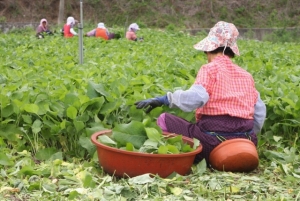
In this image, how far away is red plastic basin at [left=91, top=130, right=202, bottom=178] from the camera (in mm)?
3324

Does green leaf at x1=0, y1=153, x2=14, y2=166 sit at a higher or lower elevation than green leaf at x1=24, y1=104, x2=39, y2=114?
lower

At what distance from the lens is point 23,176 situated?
135 inches

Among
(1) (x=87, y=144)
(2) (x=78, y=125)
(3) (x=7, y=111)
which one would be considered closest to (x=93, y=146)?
(1) (x=87, y=144)

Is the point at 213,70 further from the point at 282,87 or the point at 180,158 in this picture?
the point at 282,87

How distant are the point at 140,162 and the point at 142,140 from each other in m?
0.24

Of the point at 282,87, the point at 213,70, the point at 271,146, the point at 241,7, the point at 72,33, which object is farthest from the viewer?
the point at 241,7

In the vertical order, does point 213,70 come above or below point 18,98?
above

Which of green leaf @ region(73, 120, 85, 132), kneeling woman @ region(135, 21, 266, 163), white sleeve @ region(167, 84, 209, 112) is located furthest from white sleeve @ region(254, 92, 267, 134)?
green leaf @ region(73, 120, 85, 132)

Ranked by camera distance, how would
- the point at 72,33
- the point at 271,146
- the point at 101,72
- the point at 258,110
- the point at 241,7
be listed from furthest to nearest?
the point at 241,7 → the point at 72,33 → the point at 101,72 → the point at 271,146 → the point at 258,110

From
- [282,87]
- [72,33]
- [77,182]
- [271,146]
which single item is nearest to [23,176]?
[77,182]

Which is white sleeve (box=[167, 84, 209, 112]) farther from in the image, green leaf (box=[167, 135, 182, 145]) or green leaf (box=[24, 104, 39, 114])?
green leaf (box=[24, 104, 39, 114])

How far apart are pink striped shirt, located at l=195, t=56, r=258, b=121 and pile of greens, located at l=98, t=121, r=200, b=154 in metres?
0.31

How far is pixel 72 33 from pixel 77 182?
13.5 meters

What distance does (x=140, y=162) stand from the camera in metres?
3.34
